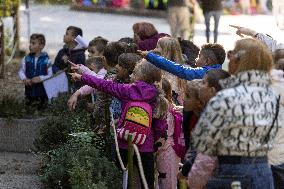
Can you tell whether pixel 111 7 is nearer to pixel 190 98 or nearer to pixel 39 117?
pixel 39 117

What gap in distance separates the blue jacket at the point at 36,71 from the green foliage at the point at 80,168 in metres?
3.56

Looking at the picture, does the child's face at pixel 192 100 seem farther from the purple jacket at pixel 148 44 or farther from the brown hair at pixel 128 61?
the purple jacket at pixel 148 44

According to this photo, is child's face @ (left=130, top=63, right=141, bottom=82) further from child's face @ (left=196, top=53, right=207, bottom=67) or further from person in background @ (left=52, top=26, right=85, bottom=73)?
person in background @ (left=52, top=26, right=85, bottom=73)

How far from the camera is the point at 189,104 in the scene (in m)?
7.23

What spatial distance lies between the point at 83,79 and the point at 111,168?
2.57 ft

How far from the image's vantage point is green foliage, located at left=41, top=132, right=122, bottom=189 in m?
7.84

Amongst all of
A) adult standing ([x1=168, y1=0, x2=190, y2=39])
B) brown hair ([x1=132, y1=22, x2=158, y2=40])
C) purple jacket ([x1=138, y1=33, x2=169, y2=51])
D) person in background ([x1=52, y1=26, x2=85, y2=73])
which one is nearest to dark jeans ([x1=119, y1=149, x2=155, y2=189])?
purple jacket ([x1=138, y1=33, x2=169, y2=51])

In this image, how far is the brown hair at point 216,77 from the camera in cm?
656

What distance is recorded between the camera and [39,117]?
1178 cm

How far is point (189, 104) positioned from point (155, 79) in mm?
983

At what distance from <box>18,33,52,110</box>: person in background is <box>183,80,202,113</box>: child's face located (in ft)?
17.7

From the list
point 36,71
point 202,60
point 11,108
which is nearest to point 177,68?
point 202,60

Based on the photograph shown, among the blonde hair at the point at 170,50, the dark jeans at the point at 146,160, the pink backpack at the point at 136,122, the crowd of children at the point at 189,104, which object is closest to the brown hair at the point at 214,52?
the crowd of children at the point at 189,104

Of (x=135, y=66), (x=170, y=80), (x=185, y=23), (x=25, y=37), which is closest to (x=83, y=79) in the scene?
(x=135, y=66)
